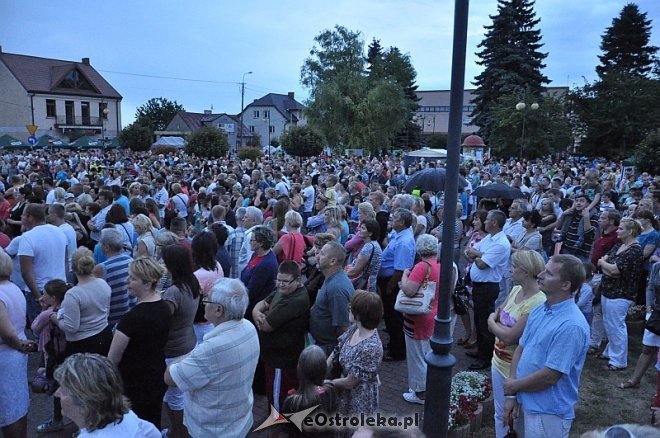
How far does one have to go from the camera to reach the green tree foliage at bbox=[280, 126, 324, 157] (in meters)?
39.8

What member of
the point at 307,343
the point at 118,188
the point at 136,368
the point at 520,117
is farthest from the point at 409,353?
the point at 520,117

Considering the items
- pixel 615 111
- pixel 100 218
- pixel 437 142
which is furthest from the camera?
pixel 437 142

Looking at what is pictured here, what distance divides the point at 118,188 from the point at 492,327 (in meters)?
7.51

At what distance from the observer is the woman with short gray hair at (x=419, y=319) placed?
4875 mm

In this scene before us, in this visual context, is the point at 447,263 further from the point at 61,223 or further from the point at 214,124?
the point at 214,124

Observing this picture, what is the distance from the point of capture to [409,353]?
17.0ft

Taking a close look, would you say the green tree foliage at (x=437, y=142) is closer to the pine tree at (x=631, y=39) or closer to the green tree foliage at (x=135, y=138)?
the pine tree at (x=631, y=39)

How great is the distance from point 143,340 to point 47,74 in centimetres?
6259

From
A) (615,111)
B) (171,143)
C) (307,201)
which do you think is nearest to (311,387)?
(307,201)

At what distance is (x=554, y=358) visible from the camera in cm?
304

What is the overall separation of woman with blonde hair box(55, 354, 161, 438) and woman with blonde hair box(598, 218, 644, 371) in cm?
549

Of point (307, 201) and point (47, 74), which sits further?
point (47, 74)

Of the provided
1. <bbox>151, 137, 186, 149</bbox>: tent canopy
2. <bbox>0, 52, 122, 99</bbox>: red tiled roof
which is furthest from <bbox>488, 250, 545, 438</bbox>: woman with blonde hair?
<bbox>0, 52, 122, 99</bbox>: red tiled roof

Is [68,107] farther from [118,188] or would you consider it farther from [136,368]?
[136,368]
